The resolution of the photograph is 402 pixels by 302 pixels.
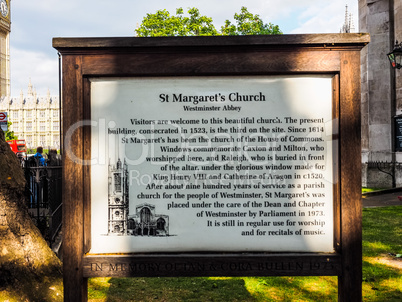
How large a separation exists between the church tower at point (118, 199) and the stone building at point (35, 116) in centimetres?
10805

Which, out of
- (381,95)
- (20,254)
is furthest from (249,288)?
(381,95)

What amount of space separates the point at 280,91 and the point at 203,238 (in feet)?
3.75

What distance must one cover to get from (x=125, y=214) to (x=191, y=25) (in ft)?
111

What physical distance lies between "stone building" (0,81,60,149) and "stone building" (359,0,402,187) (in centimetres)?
9966

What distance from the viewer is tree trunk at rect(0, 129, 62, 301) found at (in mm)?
3008

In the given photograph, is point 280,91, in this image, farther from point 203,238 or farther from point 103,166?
point 103,166

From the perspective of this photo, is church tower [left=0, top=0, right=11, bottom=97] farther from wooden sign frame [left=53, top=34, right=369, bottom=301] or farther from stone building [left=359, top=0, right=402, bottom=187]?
wooden sign frame [left=53, top=34, right=369, bottom=301]

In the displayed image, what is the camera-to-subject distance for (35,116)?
102m

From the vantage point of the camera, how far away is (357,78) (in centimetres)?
222

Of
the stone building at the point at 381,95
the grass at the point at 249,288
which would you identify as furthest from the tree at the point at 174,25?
the grass at the point at 249,288

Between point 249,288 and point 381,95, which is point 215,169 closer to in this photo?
point 249,288

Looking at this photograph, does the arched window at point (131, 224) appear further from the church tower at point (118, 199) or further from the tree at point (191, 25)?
the tree at point (191, 25)

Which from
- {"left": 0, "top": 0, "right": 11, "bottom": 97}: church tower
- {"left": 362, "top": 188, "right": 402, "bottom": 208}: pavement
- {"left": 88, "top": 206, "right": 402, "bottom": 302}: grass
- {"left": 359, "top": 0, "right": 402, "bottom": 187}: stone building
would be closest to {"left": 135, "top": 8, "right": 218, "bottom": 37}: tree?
{"left": 359, "top": 0, "right": 402, "bottom": 187}: stone building

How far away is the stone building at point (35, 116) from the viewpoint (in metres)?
102
